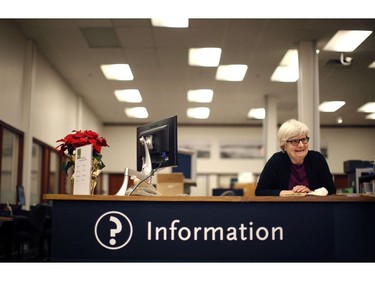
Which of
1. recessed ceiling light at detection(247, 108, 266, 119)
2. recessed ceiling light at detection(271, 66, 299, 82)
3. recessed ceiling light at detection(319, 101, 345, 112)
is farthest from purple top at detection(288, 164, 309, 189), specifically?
recessed ceiling light at detection(247, 108, 266, 119)

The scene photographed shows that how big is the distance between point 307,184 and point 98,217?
1.51 metres

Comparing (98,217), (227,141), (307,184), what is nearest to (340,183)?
(227,141)

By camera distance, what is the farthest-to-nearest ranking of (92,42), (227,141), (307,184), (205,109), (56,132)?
(227,141) → (205,109) → (56,132) → (92,42) → (307,184)

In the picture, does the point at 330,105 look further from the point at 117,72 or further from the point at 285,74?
the point at 117,72

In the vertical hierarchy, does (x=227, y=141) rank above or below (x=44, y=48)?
below

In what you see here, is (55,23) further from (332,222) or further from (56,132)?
(332,222)

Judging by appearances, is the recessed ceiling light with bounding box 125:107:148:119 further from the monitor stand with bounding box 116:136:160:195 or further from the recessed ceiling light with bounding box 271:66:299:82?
the monitor stand with bounding box 116:136:160:195

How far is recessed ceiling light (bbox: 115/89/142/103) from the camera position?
11586 millimetres

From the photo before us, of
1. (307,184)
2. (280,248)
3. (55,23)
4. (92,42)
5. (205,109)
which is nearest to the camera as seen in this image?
(280,248)

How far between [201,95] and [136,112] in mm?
2644

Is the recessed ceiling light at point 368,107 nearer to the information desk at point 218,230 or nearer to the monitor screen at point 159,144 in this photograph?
the monitor screen at point 159,144

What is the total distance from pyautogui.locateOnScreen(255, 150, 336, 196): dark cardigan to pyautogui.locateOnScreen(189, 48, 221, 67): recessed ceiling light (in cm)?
551

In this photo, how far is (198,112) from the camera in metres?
13.9

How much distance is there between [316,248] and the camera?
2.95 meters
